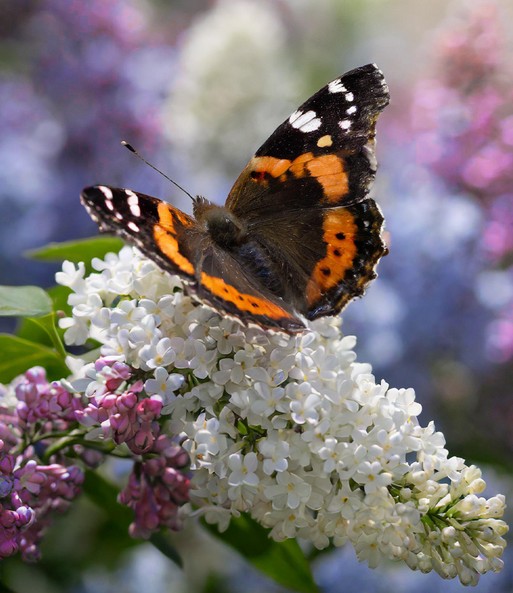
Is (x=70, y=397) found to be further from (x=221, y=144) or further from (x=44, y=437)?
(x=221, y=144)

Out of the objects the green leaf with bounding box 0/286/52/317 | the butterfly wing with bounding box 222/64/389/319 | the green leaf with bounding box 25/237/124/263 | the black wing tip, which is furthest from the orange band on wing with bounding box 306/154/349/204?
the green leaf with bounding box 0/286/52/317

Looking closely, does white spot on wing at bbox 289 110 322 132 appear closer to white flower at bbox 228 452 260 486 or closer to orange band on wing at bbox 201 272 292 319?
orange band on wing at bbox 201 272 292 319

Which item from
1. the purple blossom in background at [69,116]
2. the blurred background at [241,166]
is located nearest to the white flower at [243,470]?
the blurred background at [241,166]

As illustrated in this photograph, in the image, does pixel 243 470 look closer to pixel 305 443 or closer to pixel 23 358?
pixel 305 443

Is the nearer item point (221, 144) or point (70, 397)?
point (70, 397)

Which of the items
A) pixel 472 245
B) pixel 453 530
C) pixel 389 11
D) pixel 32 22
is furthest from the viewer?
pixel 389 11

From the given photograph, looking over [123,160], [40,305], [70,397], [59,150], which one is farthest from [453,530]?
[59,150]

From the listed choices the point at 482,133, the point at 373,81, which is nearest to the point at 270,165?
the point at 373,81
